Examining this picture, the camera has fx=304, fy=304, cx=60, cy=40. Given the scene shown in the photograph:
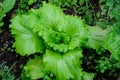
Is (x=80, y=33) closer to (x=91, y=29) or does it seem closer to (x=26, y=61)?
(x=91, y=29)

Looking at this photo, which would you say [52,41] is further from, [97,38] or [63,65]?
[97,38]

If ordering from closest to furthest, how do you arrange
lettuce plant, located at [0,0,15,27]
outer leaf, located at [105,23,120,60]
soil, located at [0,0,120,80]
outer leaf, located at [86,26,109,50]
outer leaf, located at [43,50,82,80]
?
1. outer leaf, located at [105,23,120,60]
2. outer leaf, located at [43,50,82,80]
3. outer leaf, located at [86,26,109,50]
4. soil, located at [0,0,120,80]
5. lettuce plant, located at [0,0,15,27]

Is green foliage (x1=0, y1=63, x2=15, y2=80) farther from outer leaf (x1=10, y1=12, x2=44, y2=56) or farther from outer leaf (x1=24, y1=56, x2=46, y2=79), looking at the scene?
outer leaf (x1=10, y1=12, x2=44, y2=56)

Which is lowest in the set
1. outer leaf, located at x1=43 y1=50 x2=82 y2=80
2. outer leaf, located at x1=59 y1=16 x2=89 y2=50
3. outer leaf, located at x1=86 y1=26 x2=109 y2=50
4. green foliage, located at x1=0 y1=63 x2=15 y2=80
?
green foliage, located at x1=0 y1=63 x2=15 y2=80

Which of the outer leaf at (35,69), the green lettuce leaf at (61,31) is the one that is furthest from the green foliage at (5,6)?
the outer leaf at (35,69)

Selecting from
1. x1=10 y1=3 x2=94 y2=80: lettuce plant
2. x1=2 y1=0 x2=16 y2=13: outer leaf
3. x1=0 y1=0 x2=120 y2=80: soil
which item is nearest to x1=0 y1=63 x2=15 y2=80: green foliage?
x1=0 y1=0 x2=120 y2=80: soil

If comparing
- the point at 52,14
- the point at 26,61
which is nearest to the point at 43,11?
the point at 52,14

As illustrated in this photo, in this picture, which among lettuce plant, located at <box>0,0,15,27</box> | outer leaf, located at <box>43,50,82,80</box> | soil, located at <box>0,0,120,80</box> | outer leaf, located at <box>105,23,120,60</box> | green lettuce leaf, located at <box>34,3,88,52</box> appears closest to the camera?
outer leaf, located at <box>105,23,120,60</box>

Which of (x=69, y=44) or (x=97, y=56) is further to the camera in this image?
(x=97, y=56)
